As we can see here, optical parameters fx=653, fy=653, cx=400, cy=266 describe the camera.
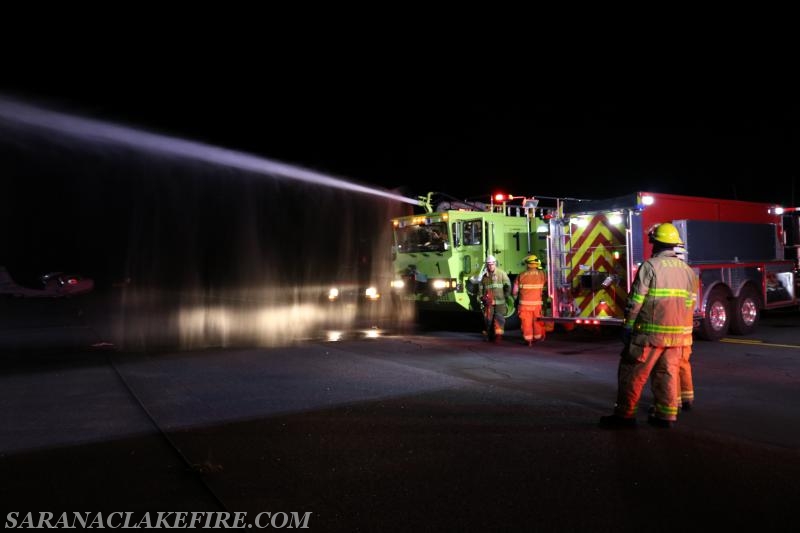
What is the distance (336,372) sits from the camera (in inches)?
321

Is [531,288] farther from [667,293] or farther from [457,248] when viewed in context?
[667,293]

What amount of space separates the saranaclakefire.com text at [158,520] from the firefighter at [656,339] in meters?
2.93

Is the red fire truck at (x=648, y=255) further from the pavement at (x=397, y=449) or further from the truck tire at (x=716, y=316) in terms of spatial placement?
the pavement at (x=397, y=449)

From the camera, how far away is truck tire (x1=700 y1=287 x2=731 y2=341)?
10.8 m

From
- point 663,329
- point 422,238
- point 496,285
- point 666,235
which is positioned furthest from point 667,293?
point 422,238

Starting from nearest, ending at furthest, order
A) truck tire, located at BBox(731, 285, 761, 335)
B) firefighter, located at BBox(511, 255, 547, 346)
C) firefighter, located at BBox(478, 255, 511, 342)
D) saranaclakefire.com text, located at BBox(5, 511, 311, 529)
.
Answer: saranaclakefire.com text, located at BBox(5, 511, 311, 529), firefighter, located at BBox(511, 255, 547, 346), firefighter, located at BBox(478, 255, 511, 342), truck tire, located at BBox(731, 285, 761, 335)

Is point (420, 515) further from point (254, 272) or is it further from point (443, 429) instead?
point (254, 272)

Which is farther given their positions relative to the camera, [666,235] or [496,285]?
[496,285]

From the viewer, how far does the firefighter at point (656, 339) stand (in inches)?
208

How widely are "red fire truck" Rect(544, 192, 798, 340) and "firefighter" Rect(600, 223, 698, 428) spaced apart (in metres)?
4.54

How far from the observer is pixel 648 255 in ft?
32.6

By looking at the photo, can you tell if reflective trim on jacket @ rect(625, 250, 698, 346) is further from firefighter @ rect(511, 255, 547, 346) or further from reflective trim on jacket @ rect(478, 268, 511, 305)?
reflective trim on jacket @ rect(478, 268, 511, 305)

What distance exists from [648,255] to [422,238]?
4913mm

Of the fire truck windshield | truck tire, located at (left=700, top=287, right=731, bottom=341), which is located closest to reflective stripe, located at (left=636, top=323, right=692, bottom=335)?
truck tire, located at (left=700, top=287, right=731, bottom=341)
